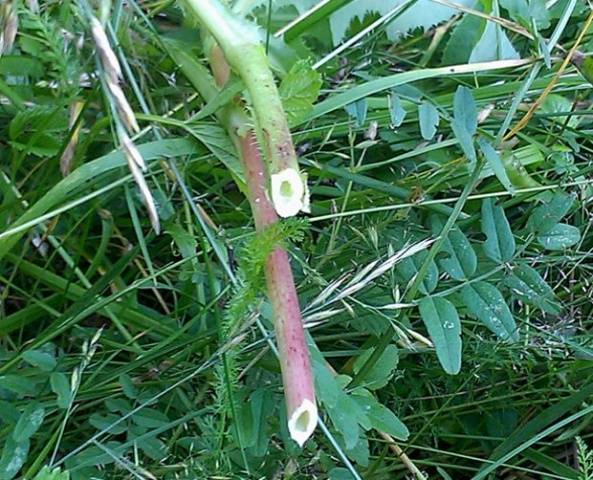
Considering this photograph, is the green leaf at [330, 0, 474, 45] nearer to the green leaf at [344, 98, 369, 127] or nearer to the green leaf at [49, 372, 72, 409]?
the green leaf at [344, 98, 369, 127]

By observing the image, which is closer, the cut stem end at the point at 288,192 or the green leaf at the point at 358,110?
the cut stem end at the point at 288,192

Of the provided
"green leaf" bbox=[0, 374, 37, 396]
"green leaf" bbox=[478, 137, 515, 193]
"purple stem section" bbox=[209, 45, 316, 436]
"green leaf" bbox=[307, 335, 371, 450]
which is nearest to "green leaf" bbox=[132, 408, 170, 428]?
"green leaf" bbox=[0, 374, 37, 396]

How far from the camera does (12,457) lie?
0.95 metres

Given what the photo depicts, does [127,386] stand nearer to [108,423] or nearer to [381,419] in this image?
[108,423]

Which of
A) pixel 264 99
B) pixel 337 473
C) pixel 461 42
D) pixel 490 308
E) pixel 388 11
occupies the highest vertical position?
pixel 264 99

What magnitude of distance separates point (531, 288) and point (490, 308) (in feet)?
0.22

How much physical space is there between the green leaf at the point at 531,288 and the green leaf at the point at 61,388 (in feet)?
1.58

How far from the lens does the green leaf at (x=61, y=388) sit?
0.94 meters

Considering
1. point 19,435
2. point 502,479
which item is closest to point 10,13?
point 19,435

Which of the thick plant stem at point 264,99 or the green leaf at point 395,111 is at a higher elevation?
the thick plant stem at point 264,99

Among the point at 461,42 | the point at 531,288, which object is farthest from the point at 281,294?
the point at 461,42

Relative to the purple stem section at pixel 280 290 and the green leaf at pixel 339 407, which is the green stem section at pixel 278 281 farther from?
the green leaf at pixel 339 407

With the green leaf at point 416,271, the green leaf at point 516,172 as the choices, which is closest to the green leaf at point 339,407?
the green leaf at point 416,271

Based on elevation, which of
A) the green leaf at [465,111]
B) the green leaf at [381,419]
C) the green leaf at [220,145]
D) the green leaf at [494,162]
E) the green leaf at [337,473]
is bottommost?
the green leaf at [337,473]
